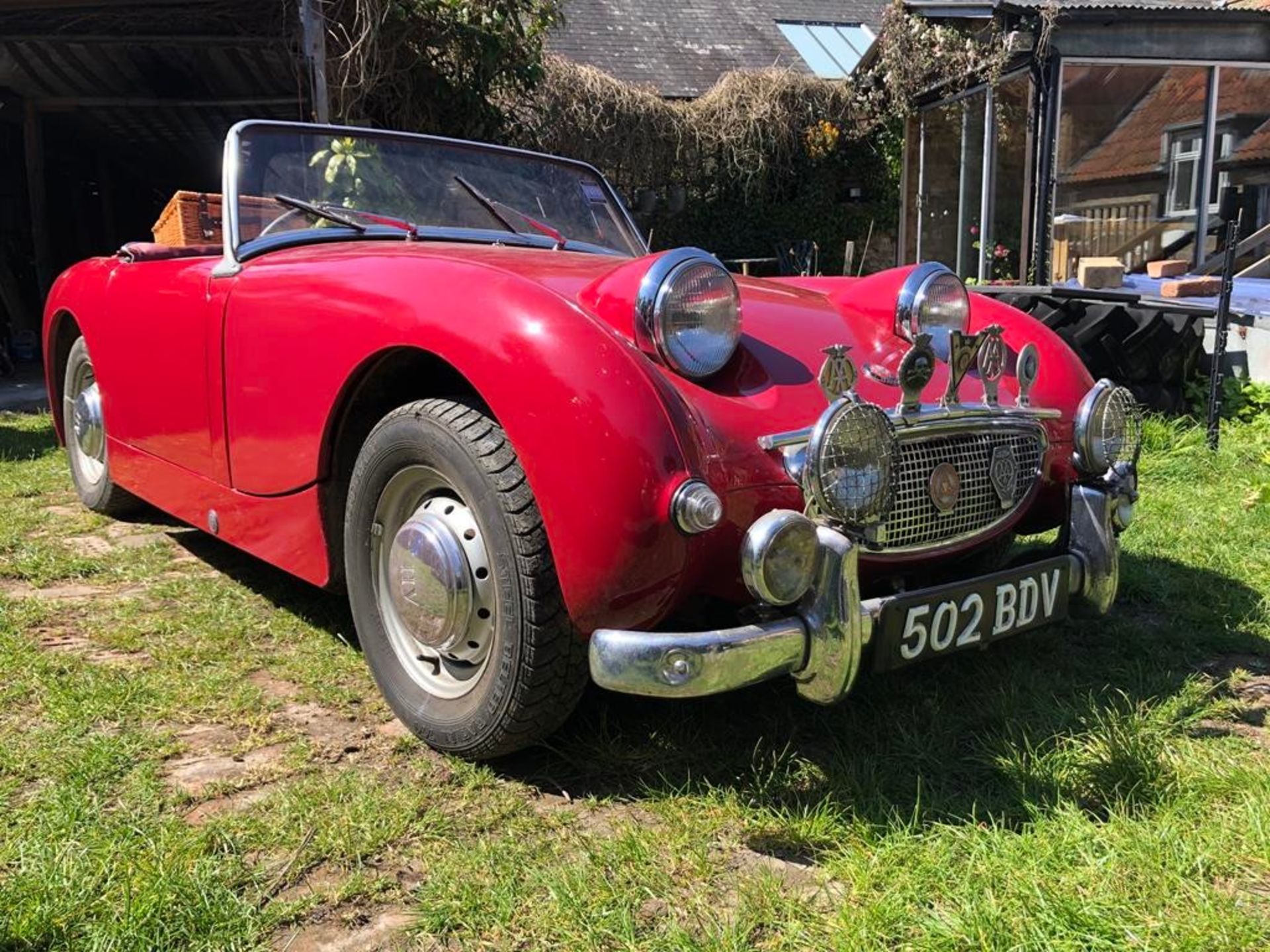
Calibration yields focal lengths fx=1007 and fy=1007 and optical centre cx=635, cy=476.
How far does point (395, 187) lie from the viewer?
10.0ft

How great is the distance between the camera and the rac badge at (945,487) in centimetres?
213

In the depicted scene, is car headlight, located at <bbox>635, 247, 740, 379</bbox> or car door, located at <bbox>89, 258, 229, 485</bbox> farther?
car door, located at <bbox>89, 258, 229, 485</bbox>

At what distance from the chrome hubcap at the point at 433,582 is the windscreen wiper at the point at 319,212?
40.4 inches

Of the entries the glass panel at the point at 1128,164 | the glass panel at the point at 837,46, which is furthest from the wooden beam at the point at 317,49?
the glass panel at the point at 837,46

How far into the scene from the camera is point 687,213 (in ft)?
41.0

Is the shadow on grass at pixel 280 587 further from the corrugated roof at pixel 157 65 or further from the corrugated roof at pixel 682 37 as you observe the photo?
the corrugated roof at pixel 682 37

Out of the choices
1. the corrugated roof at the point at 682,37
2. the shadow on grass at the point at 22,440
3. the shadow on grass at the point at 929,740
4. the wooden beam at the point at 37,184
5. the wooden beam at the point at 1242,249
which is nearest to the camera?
the shadow on grass at the point at 929,740

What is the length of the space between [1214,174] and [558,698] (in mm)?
9629

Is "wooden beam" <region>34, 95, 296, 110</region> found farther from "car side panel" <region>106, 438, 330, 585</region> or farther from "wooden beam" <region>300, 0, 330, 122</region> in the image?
"car side panel" <region>106, 438, 330, 585</region>

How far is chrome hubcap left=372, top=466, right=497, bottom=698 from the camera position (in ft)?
6.73

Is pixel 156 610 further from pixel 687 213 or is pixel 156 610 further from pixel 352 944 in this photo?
pixel 687 213

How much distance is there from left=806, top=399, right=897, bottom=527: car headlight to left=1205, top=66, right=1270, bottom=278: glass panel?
8.49 meters

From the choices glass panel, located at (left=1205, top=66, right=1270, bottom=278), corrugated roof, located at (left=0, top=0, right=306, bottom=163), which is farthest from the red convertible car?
glass panel, located at (left=1205, top=66, right=1270, bottom=278)

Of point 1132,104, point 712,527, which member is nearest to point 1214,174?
point 1132,104
